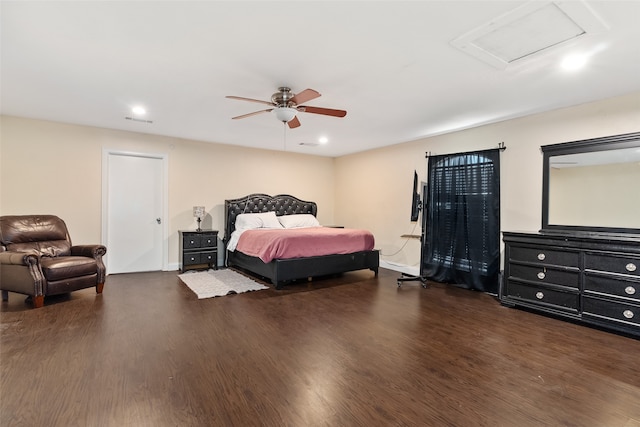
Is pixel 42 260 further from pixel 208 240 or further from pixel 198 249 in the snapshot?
pixel 208 240

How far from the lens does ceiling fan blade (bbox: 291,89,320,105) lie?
2.68 meters

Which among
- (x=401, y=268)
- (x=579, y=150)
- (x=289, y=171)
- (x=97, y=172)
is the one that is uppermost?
(x=289, y=171)

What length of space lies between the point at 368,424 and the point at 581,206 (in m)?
3.60

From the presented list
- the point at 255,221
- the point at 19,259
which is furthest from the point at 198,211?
the point at 19,259

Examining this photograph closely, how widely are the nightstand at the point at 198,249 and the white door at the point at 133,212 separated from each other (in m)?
0.53

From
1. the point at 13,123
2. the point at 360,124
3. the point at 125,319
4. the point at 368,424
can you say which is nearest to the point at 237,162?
the point at 360,124

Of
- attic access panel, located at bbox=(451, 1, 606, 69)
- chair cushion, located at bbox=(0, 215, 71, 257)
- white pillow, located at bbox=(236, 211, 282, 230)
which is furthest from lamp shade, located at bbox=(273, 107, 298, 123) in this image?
chair cushion, located at bbox=(0, 215, 71, 257)

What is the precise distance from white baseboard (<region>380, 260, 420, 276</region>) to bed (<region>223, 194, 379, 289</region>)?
0.60 m

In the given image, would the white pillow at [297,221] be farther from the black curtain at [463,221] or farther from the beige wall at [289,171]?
the black curtain at [463,221]

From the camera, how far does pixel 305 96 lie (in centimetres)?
283

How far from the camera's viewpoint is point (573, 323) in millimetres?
3217

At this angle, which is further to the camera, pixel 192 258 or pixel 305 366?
pixel 192 258

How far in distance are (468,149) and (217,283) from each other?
4.35m

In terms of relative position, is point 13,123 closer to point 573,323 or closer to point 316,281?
point 316,281
